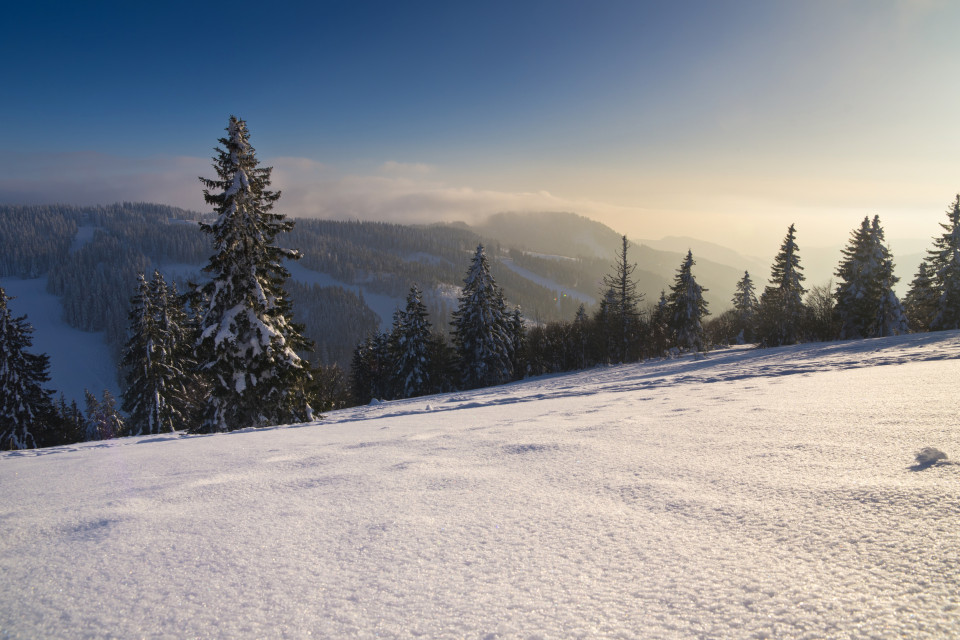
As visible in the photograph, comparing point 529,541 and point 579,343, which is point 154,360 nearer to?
point 529,541

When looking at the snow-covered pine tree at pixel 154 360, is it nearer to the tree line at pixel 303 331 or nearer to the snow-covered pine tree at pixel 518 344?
the tree line at pixel 303 331

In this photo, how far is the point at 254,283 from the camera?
14641mm

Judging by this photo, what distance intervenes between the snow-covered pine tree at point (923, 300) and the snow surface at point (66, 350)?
143m

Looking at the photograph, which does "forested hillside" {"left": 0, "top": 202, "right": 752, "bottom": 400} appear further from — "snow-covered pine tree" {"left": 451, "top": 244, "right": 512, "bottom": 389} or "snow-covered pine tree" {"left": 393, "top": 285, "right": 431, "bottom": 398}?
"snow-covered pine tree" {"left": 451, "top": 244, "right": 512, "bottom": 389}

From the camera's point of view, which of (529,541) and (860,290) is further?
(860,290)

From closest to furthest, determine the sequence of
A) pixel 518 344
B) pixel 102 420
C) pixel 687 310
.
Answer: pixel 687 310
pixel 518 344
pixel 102 420

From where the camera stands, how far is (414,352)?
Answer: 123 ft

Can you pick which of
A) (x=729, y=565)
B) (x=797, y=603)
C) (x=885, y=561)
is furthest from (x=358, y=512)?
(x=885, y=561)

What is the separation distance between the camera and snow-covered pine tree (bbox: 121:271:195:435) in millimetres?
28594

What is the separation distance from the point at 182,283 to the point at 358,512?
639 ft

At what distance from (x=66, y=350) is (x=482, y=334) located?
466ft

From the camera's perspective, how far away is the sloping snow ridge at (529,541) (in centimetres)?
133

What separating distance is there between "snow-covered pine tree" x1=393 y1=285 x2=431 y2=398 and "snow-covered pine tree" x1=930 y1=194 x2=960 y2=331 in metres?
39.5

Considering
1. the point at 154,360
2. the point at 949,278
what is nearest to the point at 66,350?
the point at 154,360
